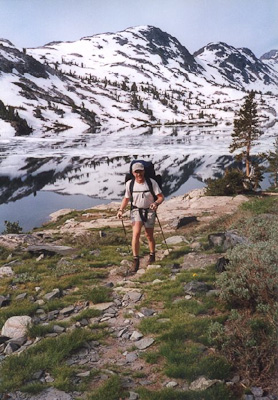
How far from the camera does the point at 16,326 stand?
7.06 m

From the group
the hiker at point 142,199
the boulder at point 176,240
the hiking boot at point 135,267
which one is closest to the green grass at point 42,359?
the hiking boot at point 135,267

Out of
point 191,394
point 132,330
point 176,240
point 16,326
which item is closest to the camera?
point 191,394

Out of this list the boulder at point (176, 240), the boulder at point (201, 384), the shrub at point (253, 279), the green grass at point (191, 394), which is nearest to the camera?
the green grass at point (191, 394)

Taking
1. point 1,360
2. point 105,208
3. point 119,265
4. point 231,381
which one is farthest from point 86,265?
point 105,208

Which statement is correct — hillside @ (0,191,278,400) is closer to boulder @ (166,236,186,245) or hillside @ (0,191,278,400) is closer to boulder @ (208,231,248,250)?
boulder @ (208,231,248,250)

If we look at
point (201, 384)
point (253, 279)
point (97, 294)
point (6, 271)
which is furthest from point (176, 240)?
point (201, 384)

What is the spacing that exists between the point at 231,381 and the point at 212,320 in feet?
5.39

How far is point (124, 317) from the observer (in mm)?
7402

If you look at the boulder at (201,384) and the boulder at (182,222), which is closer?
the boulder at (201,384)

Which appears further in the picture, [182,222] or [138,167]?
[182,222]

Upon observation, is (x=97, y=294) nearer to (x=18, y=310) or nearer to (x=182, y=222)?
(x=18, y=310)

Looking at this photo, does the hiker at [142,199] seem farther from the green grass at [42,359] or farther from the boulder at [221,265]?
the green grass at [42,359]

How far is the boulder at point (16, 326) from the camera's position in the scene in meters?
6.85

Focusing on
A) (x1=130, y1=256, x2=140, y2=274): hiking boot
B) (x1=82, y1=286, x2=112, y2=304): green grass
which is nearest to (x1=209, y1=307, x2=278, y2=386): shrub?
(x1=82, y1=286, x2=112, y2=304): green grass
